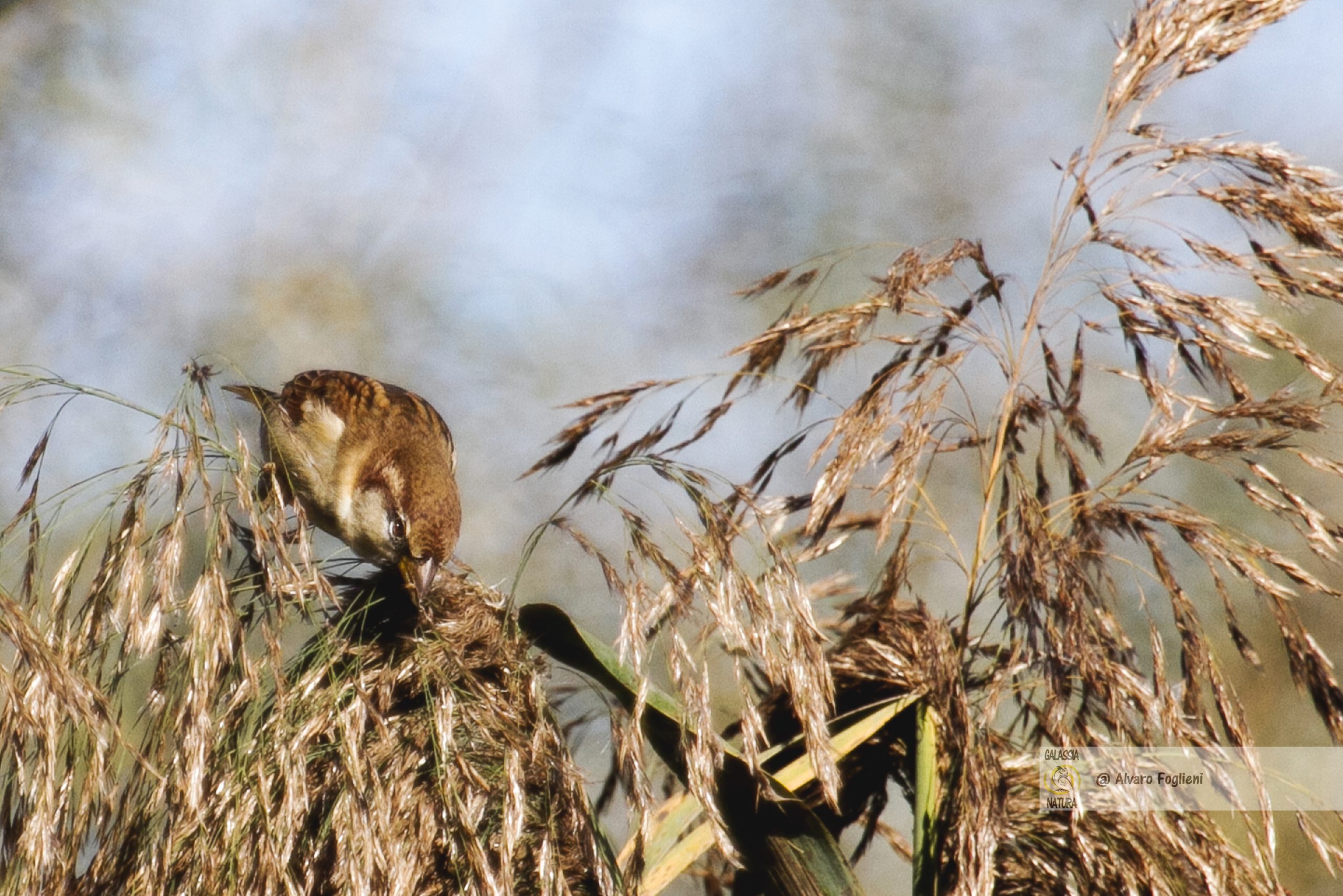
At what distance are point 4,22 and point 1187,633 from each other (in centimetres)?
471

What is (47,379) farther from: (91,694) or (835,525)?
(835,525)

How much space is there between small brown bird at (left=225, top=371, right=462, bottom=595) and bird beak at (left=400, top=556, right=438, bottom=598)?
1.39ft

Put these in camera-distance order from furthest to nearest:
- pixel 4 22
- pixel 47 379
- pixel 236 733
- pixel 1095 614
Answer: pixel 4 22
pixel 1095 614
pixel 236 733
pixel 47 379

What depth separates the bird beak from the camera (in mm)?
1857

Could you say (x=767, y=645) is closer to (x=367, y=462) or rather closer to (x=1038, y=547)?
(x=1038, y=547)

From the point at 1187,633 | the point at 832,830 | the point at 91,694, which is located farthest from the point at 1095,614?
the point at 91,694

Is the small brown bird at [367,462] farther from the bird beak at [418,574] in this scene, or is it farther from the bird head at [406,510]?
the bird beak at [418,574]

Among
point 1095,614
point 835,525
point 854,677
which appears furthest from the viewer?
point 835,525

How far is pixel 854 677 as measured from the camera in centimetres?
199

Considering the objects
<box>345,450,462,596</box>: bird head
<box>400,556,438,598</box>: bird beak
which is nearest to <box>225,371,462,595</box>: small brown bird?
<box>345,450,462,596</box>: bird head

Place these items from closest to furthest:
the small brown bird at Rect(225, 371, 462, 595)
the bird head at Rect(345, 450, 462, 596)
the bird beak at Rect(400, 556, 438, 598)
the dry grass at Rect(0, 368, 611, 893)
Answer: the dry grass at Rect(0, 368, 611, 893)
the bird beak at Rect(400, 556, 438, 598)
the bird head at Rect(345, 450, 462, 596)
the small brown bird at Rect(225, 371, 462, 595)

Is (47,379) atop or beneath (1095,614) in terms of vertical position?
atop

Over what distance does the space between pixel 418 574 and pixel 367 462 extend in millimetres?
1437

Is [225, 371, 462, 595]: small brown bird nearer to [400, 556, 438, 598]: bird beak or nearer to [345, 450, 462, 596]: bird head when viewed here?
[345, 450, 462, 596]: bird head
